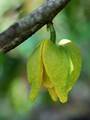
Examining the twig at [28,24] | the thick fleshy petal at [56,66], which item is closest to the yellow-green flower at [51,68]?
the thick fleshy petal at [56,66]

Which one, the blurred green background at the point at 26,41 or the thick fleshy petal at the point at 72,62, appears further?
the blurred green background at the point at 26,41

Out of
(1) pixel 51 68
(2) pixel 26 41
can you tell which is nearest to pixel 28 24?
(1) pixel 51 68

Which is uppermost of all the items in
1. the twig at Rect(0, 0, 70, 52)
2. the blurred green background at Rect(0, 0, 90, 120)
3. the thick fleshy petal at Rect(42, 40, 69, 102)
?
the twig at Rect(0, 0, 70, 52)

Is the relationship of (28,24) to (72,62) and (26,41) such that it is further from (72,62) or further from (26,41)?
(26,41)

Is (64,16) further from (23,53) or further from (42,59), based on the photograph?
(42,59)

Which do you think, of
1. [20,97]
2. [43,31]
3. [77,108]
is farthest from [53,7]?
[77,108]

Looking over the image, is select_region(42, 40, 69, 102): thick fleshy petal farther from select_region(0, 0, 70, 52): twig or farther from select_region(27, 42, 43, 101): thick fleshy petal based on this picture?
select_region(0, 0, 70, 52): twig

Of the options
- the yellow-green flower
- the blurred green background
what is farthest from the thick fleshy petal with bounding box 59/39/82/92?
the blurred green background

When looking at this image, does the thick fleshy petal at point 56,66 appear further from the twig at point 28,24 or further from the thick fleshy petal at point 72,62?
the twig at point 28,24
